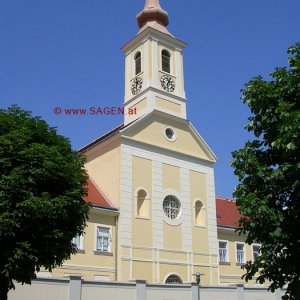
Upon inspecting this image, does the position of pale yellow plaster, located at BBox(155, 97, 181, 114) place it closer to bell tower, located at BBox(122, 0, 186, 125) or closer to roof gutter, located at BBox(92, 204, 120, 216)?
bell tower, located at BBox(122, 0, 186, 125)

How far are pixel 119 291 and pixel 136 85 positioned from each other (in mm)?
18446

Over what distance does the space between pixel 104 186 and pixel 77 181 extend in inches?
574

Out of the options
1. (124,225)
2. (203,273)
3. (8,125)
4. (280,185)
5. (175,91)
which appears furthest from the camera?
(175,91)

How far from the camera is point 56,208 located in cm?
1680

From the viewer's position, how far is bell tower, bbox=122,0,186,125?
3600cm

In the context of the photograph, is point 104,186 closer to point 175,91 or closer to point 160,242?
point 160,242

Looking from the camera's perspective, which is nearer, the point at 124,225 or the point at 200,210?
the point at 124,225

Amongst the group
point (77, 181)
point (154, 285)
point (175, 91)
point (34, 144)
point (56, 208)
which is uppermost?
point (175, 91)

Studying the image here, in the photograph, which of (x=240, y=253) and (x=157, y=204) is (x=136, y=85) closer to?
(x=157, y=204)

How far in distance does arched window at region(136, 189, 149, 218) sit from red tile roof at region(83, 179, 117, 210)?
1.93 m

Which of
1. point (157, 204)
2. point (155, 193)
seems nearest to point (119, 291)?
point (157, 204)

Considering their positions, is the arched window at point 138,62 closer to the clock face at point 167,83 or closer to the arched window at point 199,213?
the clock face at point 167,83

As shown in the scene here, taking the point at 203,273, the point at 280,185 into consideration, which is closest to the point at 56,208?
the point at 280,185

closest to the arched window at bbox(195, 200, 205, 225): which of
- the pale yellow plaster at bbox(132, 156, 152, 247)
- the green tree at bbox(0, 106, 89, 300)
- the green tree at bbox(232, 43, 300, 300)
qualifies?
the pale yellow plaster at bbox(132, 156, 152, 247)
